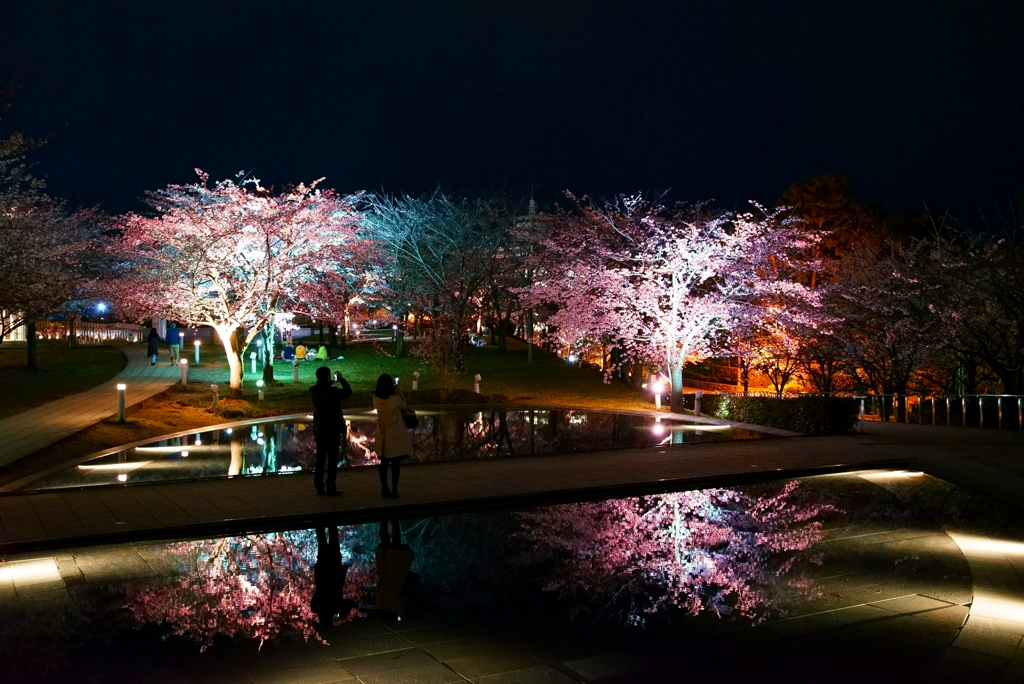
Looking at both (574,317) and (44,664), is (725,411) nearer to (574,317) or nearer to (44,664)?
(574,317)

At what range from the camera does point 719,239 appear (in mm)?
28109

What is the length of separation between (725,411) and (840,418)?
201 inches

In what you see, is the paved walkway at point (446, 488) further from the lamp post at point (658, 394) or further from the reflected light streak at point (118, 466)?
the lamp post at point (658, 394)

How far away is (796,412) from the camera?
70.5 ft

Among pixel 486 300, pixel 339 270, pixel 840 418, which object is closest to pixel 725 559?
pixel 840 418

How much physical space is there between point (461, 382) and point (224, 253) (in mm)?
11727

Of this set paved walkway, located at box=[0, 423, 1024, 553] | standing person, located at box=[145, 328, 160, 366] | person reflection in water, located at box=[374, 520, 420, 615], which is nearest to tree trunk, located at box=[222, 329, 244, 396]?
standing person, located at box=[145, 328, 160, 366]

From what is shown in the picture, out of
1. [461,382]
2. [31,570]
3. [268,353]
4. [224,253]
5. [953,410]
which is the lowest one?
[31,570]

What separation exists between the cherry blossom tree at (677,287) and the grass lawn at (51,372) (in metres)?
16.9

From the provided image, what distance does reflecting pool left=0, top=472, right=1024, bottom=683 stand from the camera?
5.68 metres

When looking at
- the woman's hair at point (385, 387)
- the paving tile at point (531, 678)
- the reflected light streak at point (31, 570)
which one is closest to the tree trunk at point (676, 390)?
the woman's hair at point (385, 387)

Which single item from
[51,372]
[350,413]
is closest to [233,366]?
[350,413]

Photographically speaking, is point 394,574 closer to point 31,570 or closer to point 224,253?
point 31,570

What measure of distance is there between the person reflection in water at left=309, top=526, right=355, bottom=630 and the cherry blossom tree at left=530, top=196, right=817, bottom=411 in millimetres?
19388
